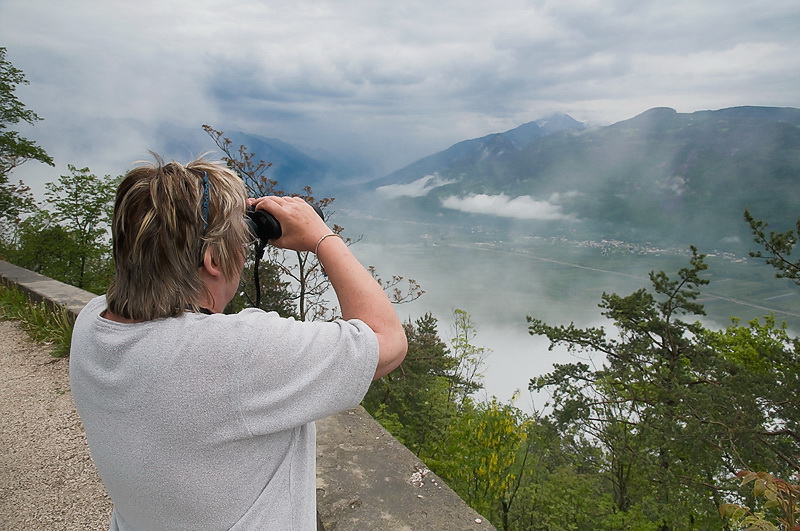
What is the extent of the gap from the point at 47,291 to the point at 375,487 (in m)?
4.71

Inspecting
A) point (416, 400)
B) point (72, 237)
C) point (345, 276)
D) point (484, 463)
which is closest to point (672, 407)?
point (416, 400)

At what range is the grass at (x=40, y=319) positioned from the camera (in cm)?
429

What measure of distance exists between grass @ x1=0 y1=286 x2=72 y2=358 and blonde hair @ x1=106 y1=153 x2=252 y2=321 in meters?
4.03

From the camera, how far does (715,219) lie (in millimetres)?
118750

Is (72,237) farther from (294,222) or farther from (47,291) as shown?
(294,222)

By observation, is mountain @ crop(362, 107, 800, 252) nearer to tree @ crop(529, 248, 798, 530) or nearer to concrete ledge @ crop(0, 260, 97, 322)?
tree @ crop(529, 248, 798, 530)

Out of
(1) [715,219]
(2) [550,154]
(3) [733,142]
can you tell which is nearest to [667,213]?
(1) [715,219]

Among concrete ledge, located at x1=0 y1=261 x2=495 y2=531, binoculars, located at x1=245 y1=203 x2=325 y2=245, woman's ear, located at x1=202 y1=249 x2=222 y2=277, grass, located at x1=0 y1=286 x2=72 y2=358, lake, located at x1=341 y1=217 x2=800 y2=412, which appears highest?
binoculars, located at x1=245 y1=203 x2=325 y2=245

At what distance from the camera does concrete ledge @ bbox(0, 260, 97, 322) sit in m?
4.61

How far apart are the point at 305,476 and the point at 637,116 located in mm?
223664

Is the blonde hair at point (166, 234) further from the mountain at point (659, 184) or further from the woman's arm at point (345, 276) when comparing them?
the mountain at point (659, 184)

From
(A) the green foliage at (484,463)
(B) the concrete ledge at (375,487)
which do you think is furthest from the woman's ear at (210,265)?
(A) the green foliage at (484,463)

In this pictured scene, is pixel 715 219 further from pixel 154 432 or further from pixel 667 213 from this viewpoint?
pixel 154 432

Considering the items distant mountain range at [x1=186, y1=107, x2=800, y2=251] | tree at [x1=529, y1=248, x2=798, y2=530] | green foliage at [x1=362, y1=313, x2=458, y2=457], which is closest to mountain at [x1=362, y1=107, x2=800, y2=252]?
distant mountain range at [x1=186, y1=107, x2=800, y2=251]
